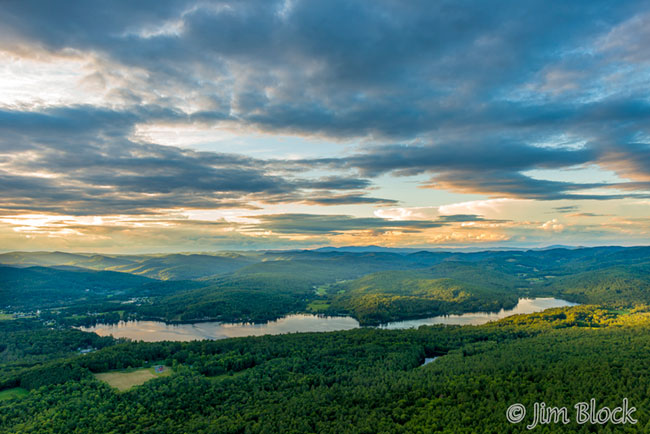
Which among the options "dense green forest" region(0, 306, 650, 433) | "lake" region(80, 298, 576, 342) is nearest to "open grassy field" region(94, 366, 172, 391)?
"dense green forest" region(0, 306, 650, 433)

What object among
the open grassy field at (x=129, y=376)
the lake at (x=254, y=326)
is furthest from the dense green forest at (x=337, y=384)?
the lake at (x=254, y=326)

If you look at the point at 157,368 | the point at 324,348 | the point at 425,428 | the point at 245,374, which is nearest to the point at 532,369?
the point at 425,428

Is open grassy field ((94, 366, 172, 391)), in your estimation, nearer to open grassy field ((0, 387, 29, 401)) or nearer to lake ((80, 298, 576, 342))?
open grassy field ((0, 387, 29, 401))

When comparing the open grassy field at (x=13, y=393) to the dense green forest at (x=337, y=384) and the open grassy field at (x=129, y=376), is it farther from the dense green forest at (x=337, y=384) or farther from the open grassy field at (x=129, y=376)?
the open grassy field at (x=129, y=376)

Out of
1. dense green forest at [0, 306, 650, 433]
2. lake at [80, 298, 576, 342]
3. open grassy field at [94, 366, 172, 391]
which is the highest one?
dense green forest at [0, 306, 650, 433]

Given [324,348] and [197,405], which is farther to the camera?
[324,348]

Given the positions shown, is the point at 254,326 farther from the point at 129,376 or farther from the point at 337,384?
the point at 337,384

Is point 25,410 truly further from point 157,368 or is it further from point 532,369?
point 532,369
